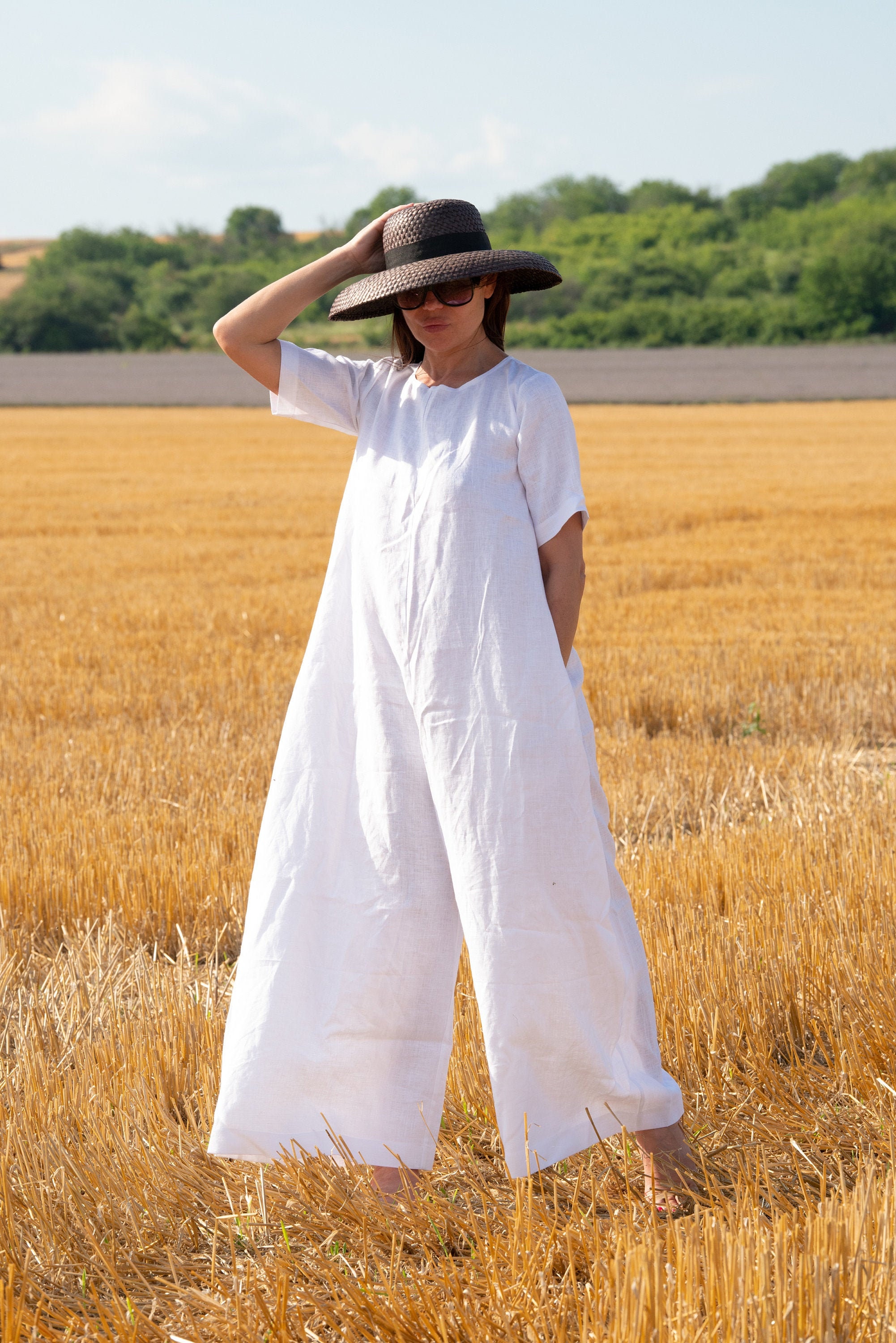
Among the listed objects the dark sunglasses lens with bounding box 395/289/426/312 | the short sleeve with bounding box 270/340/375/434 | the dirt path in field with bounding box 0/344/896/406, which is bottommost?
the short sleeve with bounding box 270/340/375/434

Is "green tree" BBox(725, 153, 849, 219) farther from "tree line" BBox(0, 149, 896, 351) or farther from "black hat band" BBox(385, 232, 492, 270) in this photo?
"black hat band" BBox(385, 232, 492, 270)

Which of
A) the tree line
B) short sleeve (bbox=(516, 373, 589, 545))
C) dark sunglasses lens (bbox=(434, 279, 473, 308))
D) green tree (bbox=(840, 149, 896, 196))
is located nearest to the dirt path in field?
the tree line

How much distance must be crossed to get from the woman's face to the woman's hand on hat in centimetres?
22

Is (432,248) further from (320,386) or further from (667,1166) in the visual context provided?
(667,1166)

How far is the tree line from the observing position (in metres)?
69.6

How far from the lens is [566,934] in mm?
2445

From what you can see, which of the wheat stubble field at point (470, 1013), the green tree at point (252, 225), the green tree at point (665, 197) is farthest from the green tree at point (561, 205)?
the wheat stubble field at point (470, 1013)

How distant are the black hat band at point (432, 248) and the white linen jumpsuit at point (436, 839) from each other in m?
0.25

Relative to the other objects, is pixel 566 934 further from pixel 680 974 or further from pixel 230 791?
A: pixel 230 791

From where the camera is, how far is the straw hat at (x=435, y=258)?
2.53 metres

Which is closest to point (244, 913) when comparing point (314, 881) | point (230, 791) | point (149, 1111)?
point (230, 791)

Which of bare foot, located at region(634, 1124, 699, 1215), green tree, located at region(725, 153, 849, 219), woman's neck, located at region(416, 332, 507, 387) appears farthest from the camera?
green tree, located at region(725, 153, 849, 219)

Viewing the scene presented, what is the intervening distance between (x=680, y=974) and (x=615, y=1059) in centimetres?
85

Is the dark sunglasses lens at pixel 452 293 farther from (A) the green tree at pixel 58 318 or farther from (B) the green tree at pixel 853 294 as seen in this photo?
(A) the green tree at pixel 58 318
